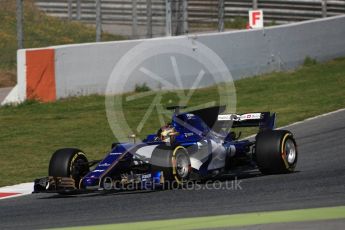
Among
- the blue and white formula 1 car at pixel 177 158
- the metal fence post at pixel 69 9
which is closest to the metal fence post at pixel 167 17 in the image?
the metal fence post at pixel 69 9

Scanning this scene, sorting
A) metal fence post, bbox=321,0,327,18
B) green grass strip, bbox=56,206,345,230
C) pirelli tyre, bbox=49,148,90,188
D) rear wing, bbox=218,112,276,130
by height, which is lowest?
green grass strip, bbox=56,206,345,230

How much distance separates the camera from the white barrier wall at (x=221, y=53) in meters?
21.5

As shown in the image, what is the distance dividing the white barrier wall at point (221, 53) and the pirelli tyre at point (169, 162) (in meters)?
9.46

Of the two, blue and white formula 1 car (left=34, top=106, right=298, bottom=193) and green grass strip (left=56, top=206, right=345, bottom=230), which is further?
blue and white formula 1 car (left=34, top=106, right=298, bottom=193)

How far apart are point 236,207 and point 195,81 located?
13566 millimetres

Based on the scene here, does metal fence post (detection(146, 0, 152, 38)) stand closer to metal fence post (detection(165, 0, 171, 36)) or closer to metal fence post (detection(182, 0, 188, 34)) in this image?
metal fence post (detection(165, 0, 171, 36))

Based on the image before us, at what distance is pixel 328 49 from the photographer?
27.7 m

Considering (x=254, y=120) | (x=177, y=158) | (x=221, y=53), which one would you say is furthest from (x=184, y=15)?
(x=177, y=158)

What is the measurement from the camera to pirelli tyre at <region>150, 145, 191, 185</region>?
11.6m

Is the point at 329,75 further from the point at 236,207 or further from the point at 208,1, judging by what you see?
the point at 236,207

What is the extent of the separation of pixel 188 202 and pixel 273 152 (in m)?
2.08

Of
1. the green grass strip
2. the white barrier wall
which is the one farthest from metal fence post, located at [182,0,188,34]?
the green grass strip

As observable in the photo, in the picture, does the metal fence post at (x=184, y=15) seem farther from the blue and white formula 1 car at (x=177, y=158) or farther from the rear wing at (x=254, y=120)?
the blue and white formula 1 car at (x=177, y=158)

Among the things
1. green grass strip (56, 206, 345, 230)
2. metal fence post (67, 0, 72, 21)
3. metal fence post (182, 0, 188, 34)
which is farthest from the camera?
metal fence post (67, 0, 72, 21)
